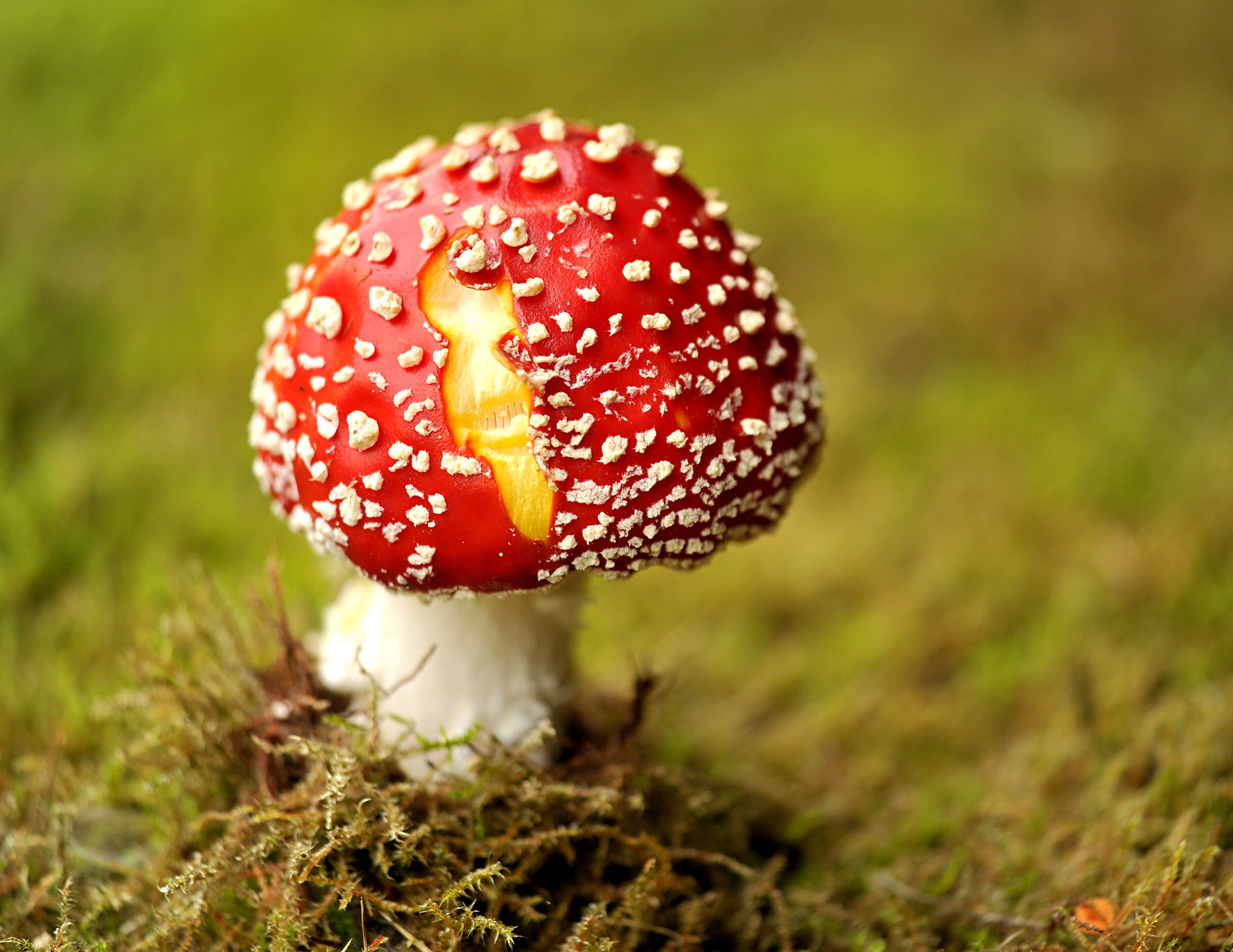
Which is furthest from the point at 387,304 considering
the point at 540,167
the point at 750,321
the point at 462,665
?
the point at 462,665

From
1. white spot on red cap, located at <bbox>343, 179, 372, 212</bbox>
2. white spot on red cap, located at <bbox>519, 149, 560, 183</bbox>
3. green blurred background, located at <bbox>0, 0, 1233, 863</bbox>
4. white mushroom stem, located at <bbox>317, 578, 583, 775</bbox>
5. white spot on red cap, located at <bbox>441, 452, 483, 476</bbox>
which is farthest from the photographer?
green blurred background, located at <bbox>0, 0, 1233, 863</bbox>

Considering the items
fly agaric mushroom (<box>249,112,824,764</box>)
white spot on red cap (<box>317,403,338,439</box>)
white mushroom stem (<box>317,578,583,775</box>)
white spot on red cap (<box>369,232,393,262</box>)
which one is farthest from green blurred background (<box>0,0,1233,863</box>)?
white spot on red cap (<box>369,232,393,262</box>)

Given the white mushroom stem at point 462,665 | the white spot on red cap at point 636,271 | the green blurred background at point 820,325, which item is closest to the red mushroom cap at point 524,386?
the white spot on red cap at point 636,271

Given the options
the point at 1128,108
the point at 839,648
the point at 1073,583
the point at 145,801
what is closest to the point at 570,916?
the point at 145,801

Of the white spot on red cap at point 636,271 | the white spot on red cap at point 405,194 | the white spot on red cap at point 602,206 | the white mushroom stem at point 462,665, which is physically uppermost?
the white spot on red cap at point 405,194

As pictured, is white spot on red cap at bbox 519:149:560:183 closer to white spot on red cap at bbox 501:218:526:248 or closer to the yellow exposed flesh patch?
white spot on red cap at bbox 501:218:526:248

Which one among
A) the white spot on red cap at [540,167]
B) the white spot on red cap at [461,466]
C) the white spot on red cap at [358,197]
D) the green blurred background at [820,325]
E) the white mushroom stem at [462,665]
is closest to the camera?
the white spot on red cap at [461,466]

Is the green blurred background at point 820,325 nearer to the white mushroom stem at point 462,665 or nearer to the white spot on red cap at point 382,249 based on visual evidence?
the white mushroom stem at point 462,665

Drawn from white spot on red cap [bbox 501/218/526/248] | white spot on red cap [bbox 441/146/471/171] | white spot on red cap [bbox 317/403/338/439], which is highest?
white spot on red cap [bbox 441/146/471/171]
